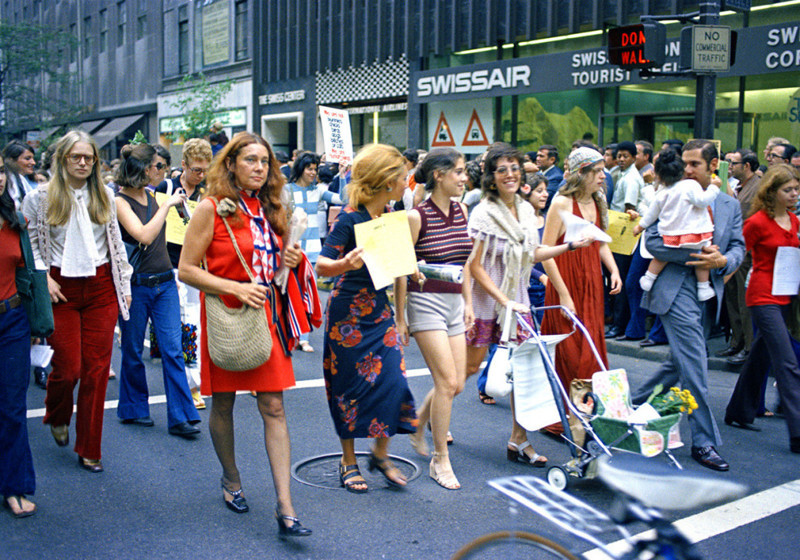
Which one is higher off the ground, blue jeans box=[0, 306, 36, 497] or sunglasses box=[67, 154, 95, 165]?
sunglasses box=[67, 154, 95, 165]

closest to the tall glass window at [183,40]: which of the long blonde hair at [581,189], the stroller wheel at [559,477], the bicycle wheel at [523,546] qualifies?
the long blonde hair at [581,189]

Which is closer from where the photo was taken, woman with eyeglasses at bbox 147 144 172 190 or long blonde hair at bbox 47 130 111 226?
long blonde hair at bbox 47 130 111 226

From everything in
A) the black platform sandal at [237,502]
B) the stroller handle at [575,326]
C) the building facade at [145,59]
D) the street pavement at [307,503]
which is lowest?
the street pavement at [307,503]

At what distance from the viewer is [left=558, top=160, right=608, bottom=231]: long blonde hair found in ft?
18.1

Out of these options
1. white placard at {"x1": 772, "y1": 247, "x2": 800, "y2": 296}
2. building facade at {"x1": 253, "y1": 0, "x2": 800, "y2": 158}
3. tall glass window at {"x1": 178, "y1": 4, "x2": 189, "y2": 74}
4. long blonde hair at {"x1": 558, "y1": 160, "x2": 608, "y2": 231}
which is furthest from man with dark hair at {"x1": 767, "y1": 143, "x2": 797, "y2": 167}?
tall glass window at {"x1": 178, "y1": 4, "x2": 189, "y2": 74}

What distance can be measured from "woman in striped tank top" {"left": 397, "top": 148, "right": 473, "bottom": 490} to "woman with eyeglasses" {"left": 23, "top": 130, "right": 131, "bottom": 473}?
187 cm

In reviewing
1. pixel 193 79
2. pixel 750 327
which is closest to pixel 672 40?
pixel 750 327

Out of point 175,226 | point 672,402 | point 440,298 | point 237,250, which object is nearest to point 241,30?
point 175,226

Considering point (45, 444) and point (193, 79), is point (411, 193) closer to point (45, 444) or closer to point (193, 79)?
point (45, 444)

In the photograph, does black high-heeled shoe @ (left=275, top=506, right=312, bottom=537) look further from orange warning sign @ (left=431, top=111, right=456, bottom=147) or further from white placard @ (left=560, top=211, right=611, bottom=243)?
orange warning sign @ (left=431, top=111, right=456, bottom=147)

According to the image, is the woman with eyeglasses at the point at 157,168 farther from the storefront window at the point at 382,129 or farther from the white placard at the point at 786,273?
the storefront window at the point at 382,129

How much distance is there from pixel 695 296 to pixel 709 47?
3.70 m

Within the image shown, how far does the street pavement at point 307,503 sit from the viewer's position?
4.11 m

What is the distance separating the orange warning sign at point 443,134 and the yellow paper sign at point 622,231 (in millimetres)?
11403
